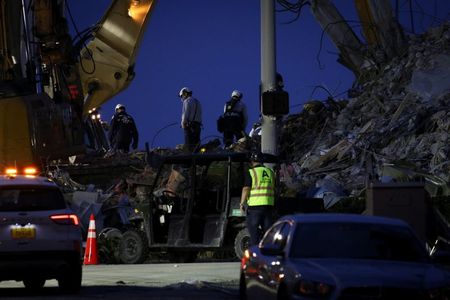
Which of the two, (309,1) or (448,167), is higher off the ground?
(309,1)

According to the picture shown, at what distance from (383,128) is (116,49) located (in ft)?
26.3

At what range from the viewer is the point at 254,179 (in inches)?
783

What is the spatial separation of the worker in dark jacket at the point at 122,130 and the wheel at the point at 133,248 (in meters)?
11.6

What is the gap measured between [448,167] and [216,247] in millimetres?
5473

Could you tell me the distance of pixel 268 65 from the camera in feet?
69.5

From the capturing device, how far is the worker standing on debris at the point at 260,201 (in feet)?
64.8

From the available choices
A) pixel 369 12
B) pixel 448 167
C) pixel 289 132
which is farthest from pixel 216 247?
pixel 369 12

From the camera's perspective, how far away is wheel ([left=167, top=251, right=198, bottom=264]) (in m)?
24.1

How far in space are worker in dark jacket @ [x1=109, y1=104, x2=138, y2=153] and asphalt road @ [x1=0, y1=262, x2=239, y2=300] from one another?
1227cm

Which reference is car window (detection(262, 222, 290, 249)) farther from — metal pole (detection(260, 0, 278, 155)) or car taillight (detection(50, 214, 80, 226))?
metal pole (detection(260, 0, 278, 155))

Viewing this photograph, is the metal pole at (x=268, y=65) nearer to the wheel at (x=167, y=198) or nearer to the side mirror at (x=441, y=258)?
the wheel at (x=167, y=198)

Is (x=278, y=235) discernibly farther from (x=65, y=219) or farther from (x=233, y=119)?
(x=233, y=119)

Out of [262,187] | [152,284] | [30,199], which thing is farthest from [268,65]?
[30,199]

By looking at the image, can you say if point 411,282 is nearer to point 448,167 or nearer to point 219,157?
point 219,157
